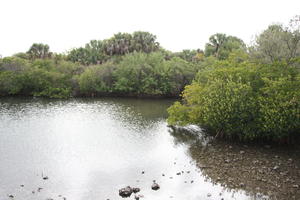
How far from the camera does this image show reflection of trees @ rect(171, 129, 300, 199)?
19.8 metres

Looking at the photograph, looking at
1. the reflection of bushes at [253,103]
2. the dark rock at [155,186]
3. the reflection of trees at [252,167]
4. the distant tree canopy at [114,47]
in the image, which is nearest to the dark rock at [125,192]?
Result: the dark rock at [155,186]

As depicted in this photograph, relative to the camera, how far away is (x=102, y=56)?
85875 millimetres

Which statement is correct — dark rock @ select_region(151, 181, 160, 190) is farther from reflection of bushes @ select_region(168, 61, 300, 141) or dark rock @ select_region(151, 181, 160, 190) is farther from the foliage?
the foliage

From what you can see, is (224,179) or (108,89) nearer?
(224,179)

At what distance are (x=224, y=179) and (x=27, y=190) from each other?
53.5 ft

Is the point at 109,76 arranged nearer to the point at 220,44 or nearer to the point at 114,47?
the point at 114,47

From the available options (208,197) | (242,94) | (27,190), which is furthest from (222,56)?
(27,190)

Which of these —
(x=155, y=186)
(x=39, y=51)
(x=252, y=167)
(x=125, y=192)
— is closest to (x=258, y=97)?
(x=252, y=167)

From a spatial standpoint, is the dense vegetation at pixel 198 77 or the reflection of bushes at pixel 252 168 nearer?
the reflection of bushes at pixel 252 168

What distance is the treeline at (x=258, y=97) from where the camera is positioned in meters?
25.5

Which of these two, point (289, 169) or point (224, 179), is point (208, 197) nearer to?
point (224, 179)

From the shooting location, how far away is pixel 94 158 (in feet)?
88.7

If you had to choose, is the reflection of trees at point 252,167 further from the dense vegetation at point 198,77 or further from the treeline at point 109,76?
the treeline at point 109,76

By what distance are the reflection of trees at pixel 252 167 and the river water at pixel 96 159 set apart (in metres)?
0.68
